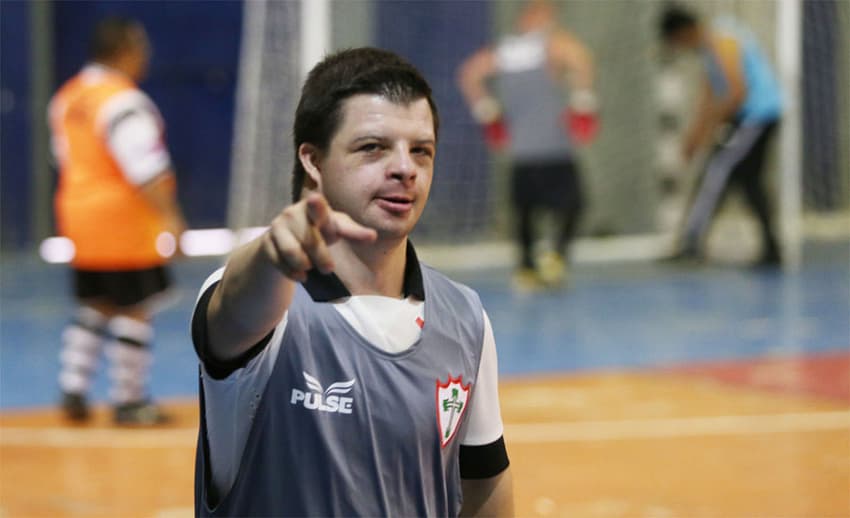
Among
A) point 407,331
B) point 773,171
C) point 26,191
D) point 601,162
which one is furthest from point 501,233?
point 407,331

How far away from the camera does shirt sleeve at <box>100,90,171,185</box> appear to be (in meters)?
5.99

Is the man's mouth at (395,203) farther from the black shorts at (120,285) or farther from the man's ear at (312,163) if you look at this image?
the black shorts at (120,285)

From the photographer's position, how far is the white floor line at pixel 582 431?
5.52 meters

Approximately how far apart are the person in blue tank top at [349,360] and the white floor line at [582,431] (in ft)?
11.1

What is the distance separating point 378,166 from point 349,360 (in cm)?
34

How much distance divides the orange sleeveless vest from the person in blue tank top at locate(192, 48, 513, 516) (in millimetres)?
4141

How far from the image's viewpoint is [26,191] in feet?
48.4

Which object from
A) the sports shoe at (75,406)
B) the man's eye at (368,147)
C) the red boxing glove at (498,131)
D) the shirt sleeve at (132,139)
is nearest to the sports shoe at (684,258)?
the red boxing glove at (498,131)

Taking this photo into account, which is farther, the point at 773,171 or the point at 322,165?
the point at 773,171

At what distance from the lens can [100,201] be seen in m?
6.18

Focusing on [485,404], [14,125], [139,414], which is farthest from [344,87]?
[14,125]

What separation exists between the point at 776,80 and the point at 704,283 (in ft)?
7.59

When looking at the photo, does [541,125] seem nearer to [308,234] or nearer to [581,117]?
[581,117]

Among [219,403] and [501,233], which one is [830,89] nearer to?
[501,233]
